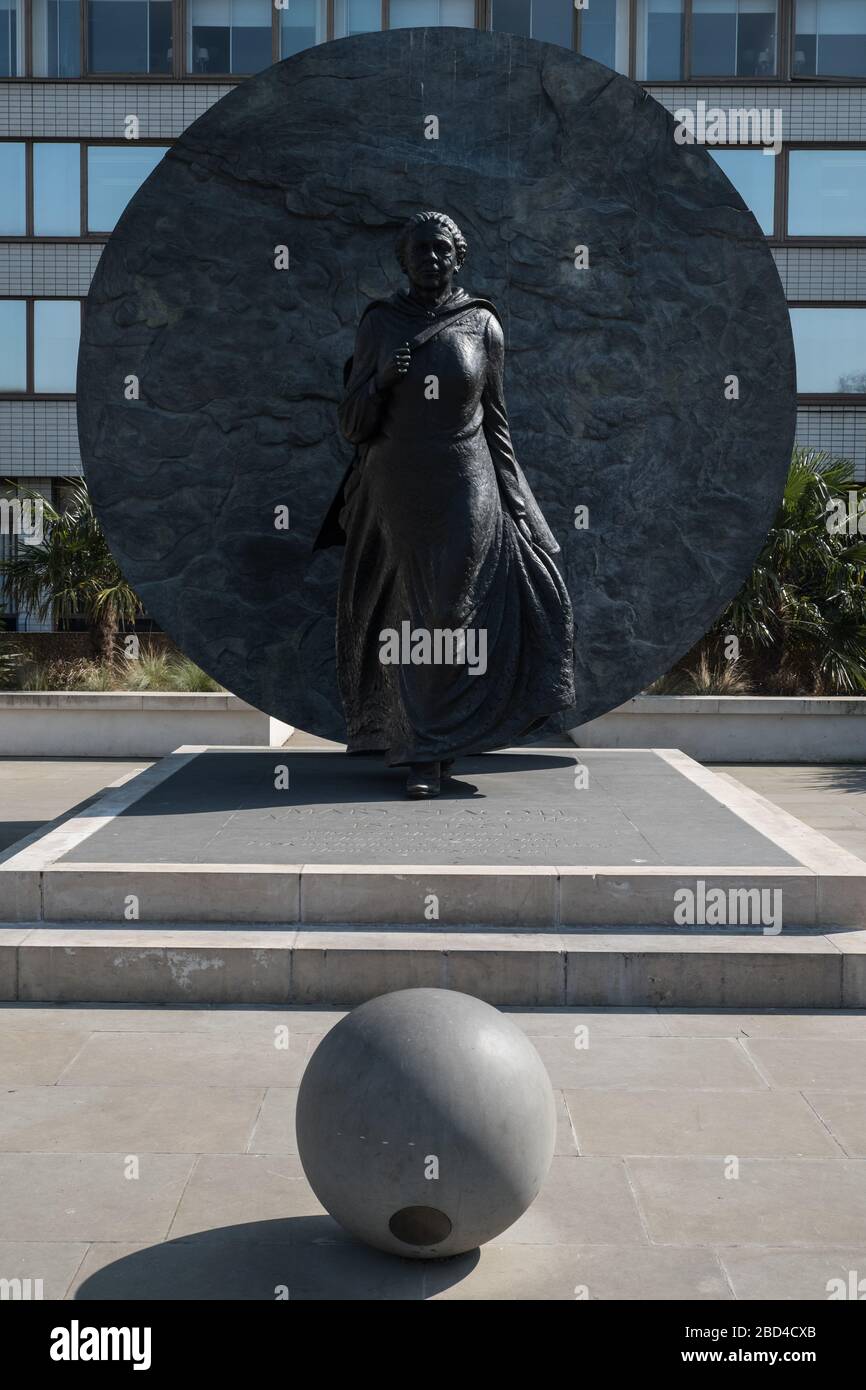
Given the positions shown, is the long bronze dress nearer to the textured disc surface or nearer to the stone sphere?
the textured disc surface

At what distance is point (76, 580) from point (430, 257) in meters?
8.99

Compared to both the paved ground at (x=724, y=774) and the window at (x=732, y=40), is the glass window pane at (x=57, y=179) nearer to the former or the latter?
the window at (x=732, y=40)

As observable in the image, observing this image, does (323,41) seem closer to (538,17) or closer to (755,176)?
(538,17)

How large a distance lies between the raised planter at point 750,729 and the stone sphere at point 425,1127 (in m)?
10.2

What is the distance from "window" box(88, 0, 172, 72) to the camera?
1972 centimetres

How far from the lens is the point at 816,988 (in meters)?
5.73

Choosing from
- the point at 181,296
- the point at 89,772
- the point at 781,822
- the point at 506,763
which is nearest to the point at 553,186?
the point at 181,296

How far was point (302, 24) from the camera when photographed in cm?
1952

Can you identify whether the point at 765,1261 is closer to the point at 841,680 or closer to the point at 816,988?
the point at 816,988

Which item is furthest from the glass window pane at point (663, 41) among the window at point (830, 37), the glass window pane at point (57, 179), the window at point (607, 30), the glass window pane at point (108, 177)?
the glass window pane at point (57, 179)

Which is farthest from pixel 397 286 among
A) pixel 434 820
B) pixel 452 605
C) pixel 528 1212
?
pixel 528 1212

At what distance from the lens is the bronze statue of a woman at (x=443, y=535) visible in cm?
712

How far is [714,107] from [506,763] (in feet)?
45.6

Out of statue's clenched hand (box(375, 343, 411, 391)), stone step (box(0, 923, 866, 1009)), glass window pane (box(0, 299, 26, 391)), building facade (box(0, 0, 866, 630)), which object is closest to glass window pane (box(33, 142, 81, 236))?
building facade (box(0, 0, 866, 630))
